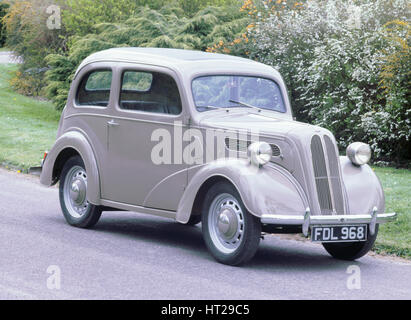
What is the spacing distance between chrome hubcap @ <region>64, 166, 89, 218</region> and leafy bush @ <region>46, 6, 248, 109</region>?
8.92 metres

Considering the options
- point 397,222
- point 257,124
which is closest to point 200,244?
point 257,124

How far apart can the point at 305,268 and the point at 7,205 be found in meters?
4.64

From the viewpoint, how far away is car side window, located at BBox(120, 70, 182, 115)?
27.2 ft

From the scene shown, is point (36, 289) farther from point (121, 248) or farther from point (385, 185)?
point (385, 185)

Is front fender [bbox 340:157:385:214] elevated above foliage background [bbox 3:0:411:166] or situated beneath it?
situated beneath

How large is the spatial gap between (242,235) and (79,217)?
106 inches

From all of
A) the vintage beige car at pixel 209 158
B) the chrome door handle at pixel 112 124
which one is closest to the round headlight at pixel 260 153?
the vintage beige car at pixel 209 158

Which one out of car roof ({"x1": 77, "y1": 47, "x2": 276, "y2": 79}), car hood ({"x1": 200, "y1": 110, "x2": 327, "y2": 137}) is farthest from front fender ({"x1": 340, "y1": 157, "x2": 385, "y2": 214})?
car roof ({"x1": 77, "y1": 47, "x2": 276, "y2": 79})

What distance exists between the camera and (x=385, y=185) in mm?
11508

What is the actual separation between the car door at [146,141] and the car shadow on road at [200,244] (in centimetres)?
53

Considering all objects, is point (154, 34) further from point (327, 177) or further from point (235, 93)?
point (327, 177)

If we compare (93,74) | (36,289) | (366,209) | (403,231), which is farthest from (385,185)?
(36,289)

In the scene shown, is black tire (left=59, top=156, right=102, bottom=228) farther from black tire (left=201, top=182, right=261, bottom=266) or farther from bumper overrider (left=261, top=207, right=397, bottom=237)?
bumper overrider (left=261, top=207, right=397, bottom=237)

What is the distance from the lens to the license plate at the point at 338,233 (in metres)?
7.12
